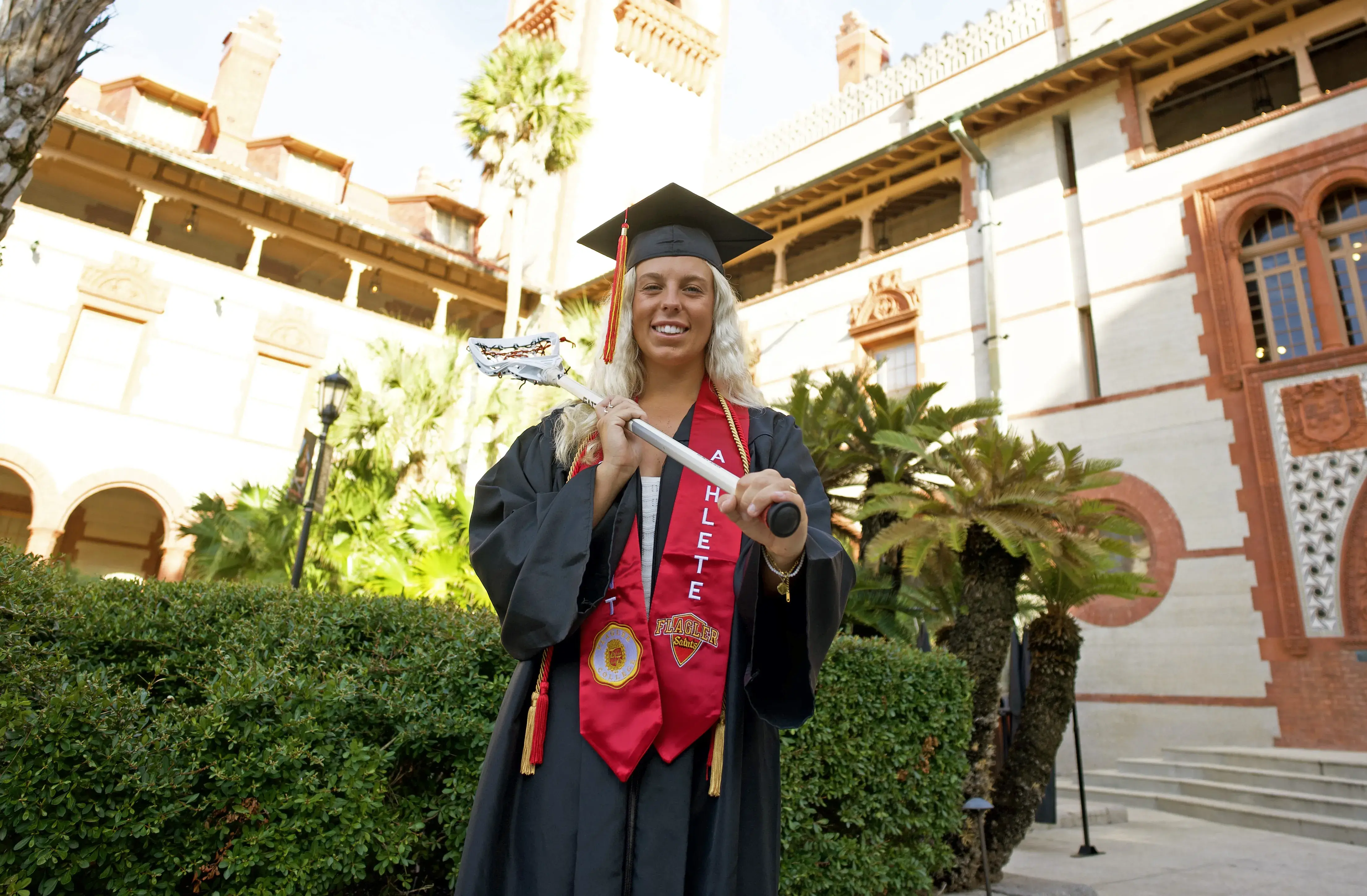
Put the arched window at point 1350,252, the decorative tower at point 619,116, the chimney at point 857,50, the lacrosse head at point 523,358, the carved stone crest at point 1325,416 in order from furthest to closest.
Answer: the decorative tower at point 619,116, the chimney at point 857,50, the arched window at point 1350,252, the carved stone crest at point 1325,416, the lacrosse head at point 523,358

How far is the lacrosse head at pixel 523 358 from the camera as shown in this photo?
1903 mm

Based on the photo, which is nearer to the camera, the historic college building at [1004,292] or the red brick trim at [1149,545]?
the historic college building at [1004,292]

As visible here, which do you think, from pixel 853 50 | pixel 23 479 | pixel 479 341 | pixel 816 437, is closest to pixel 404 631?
pixel 479 341

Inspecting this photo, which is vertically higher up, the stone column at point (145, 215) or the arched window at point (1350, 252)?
the stone column at point (145, 215)

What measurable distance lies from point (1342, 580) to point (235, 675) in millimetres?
13485

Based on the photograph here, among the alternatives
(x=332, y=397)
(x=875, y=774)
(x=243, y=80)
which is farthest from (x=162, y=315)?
(x=875, y=774)

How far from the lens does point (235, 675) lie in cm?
279

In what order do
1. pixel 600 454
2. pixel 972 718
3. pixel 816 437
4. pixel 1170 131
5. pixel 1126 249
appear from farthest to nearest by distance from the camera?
pixel 1170 131
pixel 1126 249
pixel 816 437
pixel 972 718
pixel 600 454

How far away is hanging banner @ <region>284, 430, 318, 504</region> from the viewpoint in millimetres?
9867

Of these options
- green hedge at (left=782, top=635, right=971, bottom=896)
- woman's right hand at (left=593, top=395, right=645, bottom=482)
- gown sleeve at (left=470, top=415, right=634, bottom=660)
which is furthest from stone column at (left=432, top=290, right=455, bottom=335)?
woman's right hand at (left=593, top=395, right=645, bottom=482)

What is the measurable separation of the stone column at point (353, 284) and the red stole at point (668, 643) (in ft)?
68.6

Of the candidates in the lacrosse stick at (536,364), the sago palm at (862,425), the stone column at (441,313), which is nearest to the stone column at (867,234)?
the sago palm at (862,425)

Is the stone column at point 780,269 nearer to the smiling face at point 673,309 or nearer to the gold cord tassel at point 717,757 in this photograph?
the smiling face at point 673,309

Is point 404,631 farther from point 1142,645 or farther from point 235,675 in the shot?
point 1142,645
